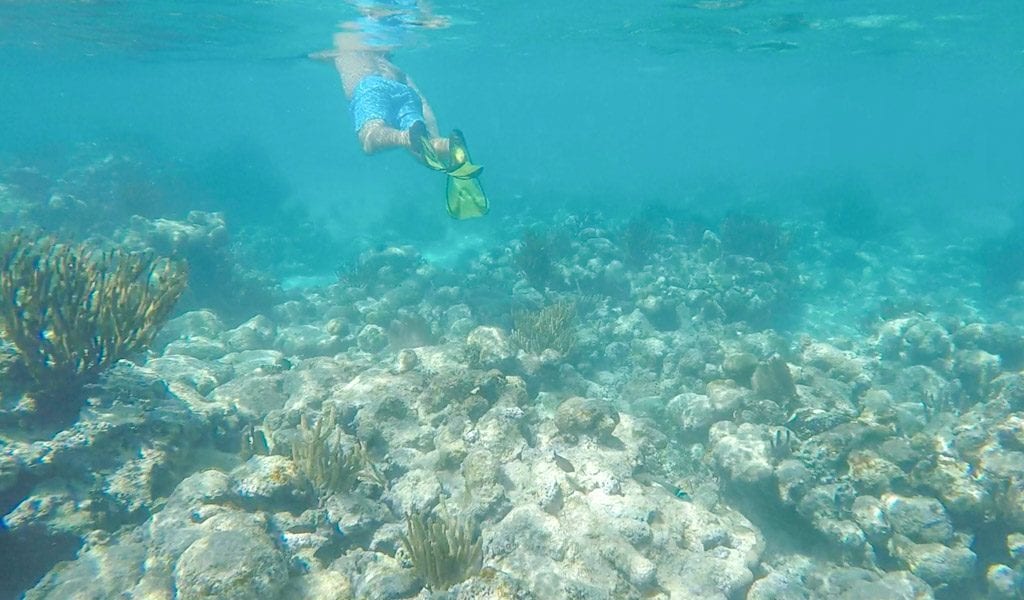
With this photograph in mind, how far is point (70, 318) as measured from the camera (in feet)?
17.2

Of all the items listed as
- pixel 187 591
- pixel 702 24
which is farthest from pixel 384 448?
pixel 702 24

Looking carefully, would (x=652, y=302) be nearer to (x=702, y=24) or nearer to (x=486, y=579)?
(x=486, y=579)

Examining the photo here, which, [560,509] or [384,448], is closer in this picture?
[560,509]

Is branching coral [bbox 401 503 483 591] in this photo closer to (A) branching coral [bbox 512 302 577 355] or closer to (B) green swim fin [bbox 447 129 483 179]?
(B) green swim fin [bbox 447 129 483 179]

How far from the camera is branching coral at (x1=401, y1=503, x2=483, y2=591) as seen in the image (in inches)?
151

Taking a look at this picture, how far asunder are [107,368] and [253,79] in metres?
58.8

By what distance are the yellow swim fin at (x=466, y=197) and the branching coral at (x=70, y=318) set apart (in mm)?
4016

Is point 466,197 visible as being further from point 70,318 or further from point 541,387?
point 70,318

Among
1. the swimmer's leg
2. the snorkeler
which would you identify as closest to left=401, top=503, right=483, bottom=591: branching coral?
the snorkeler

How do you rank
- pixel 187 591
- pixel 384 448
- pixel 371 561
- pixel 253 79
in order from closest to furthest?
pixel 187 591 → pixel 371 561 → pixel 384 448 → pixel 253 79

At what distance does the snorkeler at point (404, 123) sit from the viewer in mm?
7715

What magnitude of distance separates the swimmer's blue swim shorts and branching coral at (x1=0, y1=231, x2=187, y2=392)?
20.1 feet

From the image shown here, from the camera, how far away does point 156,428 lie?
5.31 meters

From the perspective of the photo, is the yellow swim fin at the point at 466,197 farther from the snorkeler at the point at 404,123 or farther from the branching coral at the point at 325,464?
the branching coral at the point at 325,464
